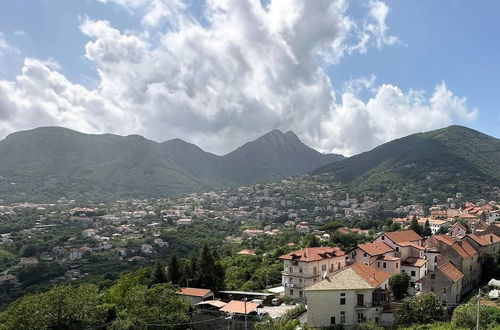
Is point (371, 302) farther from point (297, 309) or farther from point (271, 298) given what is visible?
point (271, 298)

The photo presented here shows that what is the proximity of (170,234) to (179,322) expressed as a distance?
382 ft

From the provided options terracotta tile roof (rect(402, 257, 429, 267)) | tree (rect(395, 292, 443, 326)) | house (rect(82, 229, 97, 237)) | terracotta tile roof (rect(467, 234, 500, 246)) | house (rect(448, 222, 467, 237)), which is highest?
house (rect(448, 222, 467, 237))

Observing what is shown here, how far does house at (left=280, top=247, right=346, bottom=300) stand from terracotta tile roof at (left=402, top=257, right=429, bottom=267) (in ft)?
30.8

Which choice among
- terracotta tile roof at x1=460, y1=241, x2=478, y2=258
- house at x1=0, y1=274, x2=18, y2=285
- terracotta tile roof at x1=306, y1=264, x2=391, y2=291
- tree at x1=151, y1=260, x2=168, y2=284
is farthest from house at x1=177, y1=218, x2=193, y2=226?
terracotta tile roof at x1=306, y1=264, x2=391, y2=291

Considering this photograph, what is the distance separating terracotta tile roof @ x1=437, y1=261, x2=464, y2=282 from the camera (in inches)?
1620

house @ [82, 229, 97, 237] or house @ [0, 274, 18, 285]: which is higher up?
house @ [82, 229, 97, 237]

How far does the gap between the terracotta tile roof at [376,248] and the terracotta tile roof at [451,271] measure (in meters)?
7.92

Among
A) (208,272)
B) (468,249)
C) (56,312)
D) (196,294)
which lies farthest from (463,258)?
(56,312)

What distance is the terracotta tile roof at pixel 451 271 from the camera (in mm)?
41156

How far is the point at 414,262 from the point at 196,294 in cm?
2597

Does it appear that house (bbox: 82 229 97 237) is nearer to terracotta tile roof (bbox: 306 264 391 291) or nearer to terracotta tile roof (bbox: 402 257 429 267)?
terracotta tile roof (bbox: 402 257 429 267)

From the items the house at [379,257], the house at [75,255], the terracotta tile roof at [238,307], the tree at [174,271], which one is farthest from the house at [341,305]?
the house at [75,255]

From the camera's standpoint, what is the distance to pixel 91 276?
96625 millimetres

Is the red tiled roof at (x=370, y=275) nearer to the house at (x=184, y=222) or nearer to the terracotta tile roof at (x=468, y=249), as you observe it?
the terracotta tile roof at (x=468, y=249)
